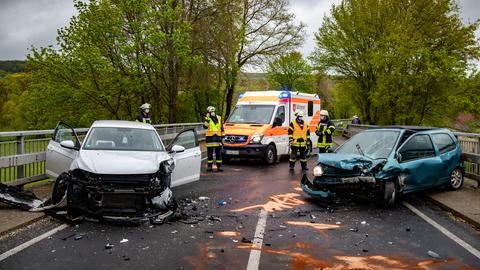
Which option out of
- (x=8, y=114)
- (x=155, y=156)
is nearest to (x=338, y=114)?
(x=8, y=114)

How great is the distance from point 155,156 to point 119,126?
1.44 m

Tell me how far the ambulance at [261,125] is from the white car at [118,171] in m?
5.87

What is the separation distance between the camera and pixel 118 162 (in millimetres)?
7434

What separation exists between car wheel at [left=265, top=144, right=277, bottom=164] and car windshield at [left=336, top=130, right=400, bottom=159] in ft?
16.7

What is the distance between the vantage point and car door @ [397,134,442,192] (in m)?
9.05

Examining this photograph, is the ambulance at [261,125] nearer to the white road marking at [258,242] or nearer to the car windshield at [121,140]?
the car windshield at [121,140]

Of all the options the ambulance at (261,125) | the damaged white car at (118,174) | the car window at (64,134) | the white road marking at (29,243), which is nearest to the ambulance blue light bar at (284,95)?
the ambulance at (261,125)

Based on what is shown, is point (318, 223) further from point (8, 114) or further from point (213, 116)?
point (8, 114)

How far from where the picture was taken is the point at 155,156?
8.18 metres

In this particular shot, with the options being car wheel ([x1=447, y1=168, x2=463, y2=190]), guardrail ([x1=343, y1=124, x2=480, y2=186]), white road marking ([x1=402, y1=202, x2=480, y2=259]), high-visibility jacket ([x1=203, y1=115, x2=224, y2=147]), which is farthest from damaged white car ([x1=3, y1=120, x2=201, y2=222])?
guardrail ([x1=343, y1=124, x2=480, y2=186])

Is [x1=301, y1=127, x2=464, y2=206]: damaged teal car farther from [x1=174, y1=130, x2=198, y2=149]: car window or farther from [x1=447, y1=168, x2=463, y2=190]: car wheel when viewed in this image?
[x1=174, y1=130, x2=198, y2=149]: car window

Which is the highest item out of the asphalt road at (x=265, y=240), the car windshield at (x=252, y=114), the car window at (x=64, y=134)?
the car windshield at (x=252, y=114)

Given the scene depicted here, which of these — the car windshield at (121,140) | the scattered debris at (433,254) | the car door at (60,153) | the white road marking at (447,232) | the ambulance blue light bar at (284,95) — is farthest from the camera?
the ambulance blue light bar at (284,95)

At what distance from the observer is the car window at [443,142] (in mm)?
10202
